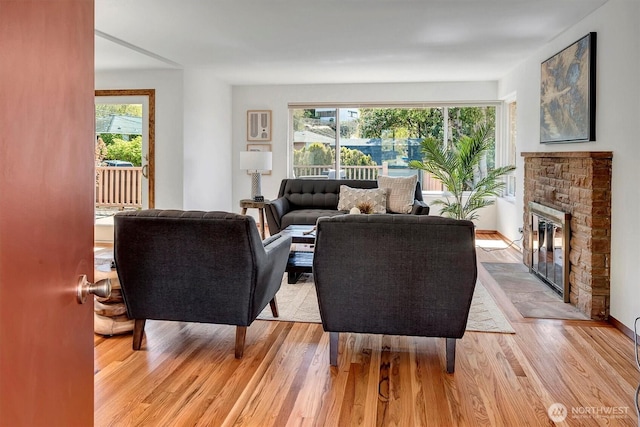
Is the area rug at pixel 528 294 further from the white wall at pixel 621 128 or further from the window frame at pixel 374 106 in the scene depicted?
the window frame at pixel 374 106

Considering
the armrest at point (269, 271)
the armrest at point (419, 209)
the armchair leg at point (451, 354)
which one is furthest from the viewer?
the armrest at point (419, 209)

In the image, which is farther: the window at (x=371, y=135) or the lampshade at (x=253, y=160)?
the window at (x=371, y=135)

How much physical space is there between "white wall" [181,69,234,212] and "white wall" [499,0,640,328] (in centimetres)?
453

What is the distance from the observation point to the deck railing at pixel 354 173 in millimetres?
8003

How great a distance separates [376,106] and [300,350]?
5.59 meters

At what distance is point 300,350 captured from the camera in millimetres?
3002

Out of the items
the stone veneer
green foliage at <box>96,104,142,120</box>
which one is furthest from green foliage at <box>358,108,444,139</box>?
the stone veneer

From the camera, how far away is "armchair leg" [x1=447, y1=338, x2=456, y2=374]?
2.66m

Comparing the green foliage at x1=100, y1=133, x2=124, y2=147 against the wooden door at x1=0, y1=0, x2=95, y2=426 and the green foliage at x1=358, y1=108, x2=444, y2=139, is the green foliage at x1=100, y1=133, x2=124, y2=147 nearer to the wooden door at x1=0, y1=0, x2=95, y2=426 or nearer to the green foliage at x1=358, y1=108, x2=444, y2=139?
the green foliage at x1=358, y1=108, x2=444, y2=139

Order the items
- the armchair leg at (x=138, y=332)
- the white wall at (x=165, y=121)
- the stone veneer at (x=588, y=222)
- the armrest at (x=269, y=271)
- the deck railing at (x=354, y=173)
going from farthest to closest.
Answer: the deck railing at (x=354, y=173) → the white wall at (x=165, y=121) → the stone veneer at (x=588, y=222) → the armchair leg at (x=138, y=332) → the armrest at (x=269, y=271)

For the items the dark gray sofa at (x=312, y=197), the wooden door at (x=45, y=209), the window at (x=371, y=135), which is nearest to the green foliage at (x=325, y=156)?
the window at (x=371, y=135)

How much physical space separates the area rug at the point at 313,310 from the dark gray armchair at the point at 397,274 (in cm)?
90

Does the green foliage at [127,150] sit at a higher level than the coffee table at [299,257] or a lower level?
higher

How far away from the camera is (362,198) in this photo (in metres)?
5.97
